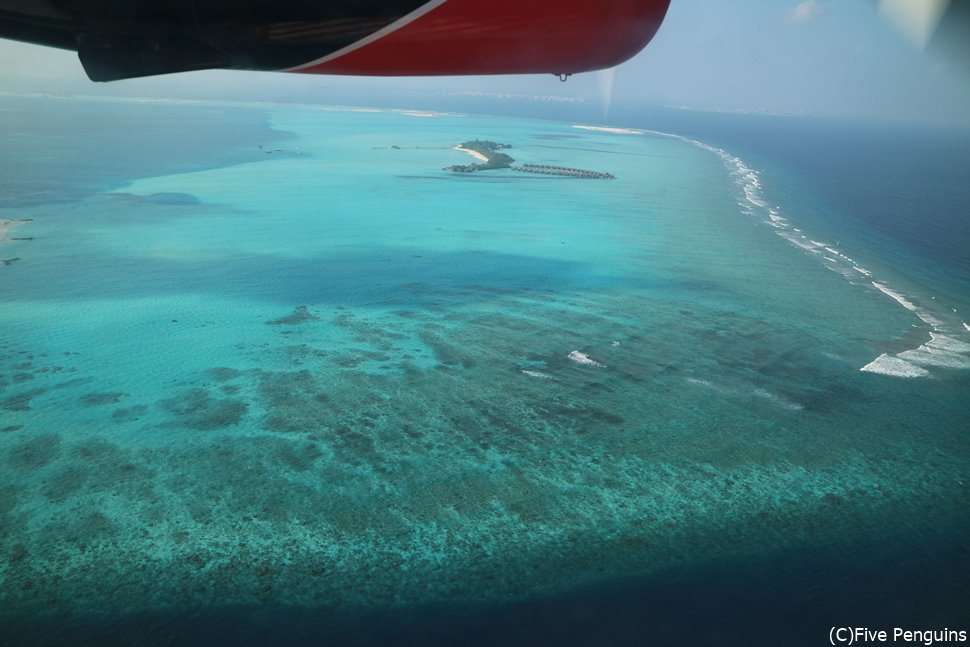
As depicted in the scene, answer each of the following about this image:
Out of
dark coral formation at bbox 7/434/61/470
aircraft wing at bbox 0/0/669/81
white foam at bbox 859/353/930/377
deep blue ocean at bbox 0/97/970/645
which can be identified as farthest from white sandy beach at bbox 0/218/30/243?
white foam at bbox 859/353/930/377

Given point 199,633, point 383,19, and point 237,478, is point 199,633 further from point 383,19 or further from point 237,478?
point 383,19

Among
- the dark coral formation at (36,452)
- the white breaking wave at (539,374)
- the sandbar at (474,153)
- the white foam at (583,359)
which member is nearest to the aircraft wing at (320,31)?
the dark coral formation at (36,452)

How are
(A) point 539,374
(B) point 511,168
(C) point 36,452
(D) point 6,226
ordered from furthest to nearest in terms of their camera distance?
(B) point 511,168 → (D) point 6,226 → (A) point 539,374 → (C) point 36,452

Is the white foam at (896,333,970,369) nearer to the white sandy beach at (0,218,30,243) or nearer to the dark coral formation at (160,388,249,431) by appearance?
the dark coral formation at (160,388,249,431)

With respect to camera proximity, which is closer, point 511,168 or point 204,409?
point 204,409

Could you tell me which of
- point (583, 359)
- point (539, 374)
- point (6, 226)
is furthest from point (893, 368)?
point (6, 226)

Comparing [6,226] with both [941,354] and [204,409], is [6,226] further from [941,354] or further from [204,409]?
[941,354]
